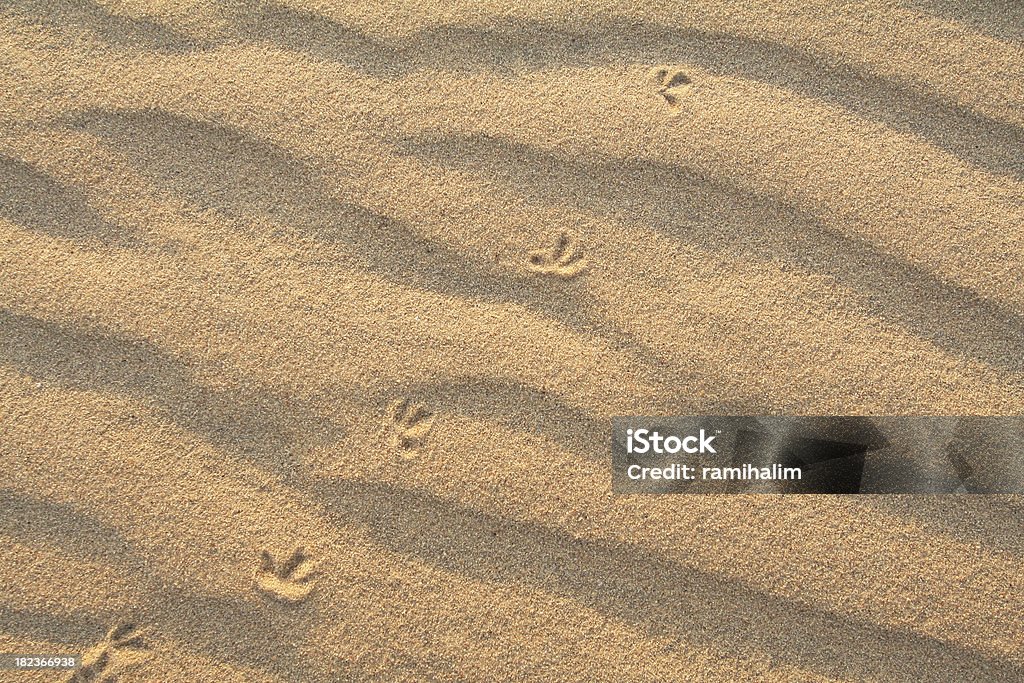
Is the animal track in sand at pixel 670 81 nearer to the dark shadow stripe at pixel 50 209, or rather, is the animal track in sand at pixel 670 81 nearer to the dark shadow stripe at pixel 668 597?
the dark shadow stripe at pixel 668 597

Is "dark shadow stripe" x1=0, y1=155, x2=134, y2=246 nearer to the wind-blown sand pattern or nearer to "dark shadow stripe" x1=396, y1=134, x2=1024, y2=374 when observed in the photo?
the wind-blown sand pattern

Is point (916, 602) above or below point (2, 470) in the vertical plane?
below

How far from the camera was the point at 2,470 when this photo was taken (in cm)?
131

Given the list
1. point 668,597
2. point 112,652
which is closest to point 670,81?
point 668,597

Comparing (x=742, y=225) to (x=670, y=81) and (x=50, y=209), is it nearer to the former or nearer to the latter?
(x=670, y=81)

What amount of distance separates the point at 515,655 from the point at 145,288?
0.93 m

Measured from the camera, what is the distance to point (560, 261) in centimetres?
133

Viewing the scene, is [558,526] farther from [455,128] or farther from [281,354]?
[455,128]

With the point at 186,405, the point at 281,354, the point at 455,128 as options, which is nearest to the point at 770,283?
the point at 455,128

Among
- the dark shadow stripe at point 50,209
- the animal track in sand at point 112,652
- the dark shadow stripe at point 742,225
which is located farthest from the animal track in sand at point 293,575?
the dark shadow stripe at point 742,225

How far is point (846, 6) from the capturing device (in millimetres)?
1381

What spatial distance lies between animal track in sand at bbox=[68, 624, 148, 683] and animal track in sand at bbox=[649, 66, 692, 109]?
1353mm

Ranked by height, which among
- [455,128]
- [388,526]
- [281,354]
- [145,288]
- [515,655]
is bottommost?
[515,655]

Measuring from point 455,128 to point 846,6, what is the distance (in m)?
0.77
